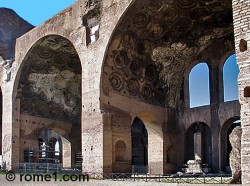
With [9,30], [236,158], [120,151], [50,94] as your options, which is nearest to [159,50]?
[120,151]

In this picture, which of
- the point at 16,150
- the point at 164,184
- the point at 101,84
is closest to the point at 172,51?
the point at 101,84

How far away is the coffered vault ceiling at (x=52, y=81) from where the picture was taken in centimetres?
1889

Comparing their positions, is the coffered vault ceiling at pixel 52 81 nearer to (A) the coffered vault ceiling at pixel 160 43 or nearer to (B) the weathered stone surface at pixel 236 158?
(A) the coffered vault ceiling at pixel 160 43

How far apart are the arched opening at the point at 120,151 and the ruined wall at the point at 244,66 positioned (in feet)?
20.7

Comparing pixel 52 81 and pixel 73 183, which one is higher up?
pixel 52 81

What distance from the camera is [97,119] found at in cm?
1417

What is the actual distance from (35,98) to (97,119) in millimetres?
7472

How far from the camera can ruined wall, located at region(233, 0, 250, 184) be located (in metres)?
9.02

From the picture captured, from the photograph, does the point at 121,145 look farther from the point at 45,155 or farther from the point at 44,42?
the point at 45,155

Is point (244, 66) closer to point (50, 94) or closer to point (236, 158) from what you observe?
point (236, 158)

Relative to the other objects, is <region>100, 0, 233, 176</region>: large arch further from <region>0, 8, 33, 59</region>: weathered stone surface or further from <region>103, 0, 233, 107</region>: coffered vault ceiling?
<region>0, 8, 33, 59</region>: weathered stone surface

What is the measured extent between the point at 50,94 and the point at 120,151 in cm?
774

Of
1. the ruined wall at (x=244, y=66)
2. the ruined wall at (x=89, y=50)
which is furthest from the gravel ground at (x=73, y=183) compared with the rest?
the ruined wall at (x=244, y=66)

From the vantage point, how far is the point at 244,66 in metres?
9.39
